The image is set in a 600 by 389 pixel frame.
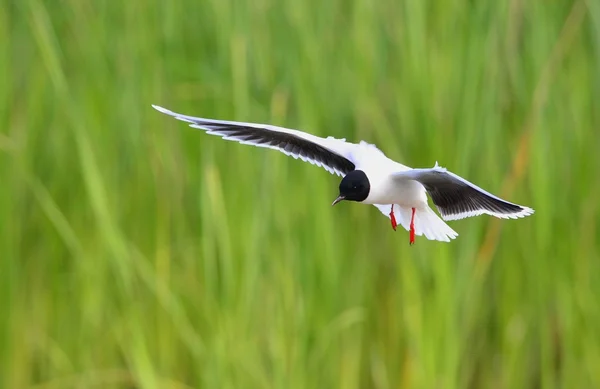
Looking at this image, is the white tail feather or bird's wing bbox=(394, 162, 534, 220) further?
the white tail feather

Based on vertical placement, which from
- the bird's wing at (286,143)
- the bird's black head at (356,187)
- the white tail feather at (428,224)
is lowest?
the white tail feather at (428,224)

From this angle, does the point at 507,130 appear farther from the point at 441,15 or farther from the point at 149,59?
the point at 149,59

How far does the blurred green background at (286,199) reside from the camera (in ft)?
5.20

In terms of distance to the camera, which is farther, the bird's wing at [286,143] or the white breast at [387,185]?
the bird's wing at [286,143]

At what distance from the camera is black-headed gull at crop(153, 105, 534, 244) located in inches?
39.5

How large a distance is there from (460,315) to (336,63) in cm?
44

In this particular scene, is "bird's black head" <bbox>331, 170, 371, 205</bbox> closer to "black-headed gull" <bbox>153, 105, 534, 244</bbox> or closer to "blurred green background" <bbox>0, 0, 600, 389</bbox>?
"black-headed gull" <bbox>153, 105, 534, 244</bbox>

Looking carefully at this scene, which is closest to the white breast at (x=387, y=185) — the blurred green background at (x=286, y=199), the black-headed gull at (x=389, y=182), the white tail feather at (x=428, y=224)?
the black-headed gull at (x=389, y=182)

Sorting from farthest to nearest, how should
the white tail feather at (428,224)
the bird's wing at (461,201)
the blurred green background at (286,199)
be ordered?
the blurred green background at (286,199) → the white tail feather at (428,224) → the bird's wing at (461,201)

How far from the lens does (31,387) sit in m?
1.68

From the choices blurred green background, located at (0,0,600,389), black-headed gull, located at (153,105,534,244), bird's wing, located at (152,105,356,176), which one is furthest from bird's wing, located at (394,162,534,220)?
blurred green background, located at (0,0,600,389)

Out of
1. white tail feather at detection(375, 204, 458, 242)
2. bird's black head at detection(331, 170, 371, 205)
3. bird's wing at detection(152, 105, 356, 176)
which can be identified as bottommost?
white tail feather at detection(375, 204, 458, 242)

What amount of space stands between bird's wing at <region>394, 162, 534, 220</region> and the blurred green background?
15.3 inches

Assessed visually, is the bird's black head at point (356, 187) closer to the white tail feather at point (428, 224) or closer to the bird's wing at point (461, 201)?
the bird's wing at point (461, 201)
